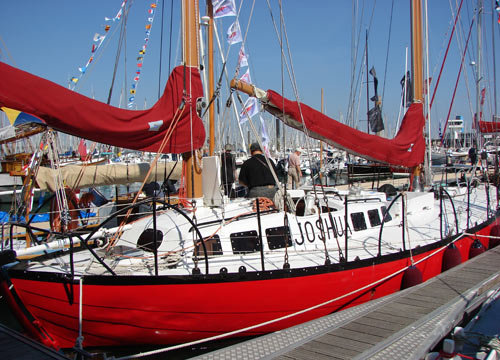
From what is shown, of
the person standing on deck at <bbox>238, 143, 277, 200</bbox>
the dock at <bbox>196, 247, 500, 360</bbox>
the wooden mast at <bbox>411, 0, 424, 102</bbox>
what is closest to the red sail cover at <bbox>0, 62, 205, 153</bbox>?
the person standing on deck at <bbox>238, 143, 277, 200</bbox>

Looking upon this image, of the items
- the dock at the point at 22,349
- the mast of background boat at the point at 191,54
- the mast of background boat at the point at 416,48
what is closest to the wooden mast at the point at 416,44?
the mast of background boat at the point at 416,48

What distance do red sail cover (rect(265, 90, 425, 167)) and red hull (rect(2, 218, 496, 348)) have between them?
8.83 ft

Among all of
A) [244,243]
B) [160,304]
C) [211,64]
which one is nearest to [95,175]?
[211,64]

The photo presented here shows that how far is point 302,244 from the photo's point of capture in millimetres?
7344

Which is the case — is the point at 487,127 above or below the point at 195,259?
above

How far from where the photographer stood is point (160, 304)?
555 cm

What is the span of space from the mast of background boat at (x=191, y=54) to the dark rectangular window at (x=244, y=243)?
1.16 metres

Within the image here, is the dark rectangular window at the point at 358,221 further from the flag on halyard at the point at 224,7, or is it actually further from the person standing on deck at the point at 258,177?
the flag on halyard at the point at 224,7

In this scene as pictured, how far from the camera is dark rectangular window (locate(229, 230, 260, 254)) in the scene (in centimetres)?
676

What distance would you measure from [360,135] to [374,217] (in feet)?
5.69

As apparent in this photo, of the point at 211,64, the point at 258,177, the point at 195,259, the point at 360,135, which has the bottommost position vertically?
the point at 195,259

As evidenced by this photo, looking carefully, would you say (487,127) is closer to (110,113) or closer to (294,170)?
(294,170)

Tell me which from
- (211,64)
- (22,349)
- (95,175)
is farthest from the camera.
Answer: (95,175)

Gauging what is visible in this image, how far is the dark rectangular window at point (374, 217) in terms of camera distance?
8547 millimetres
